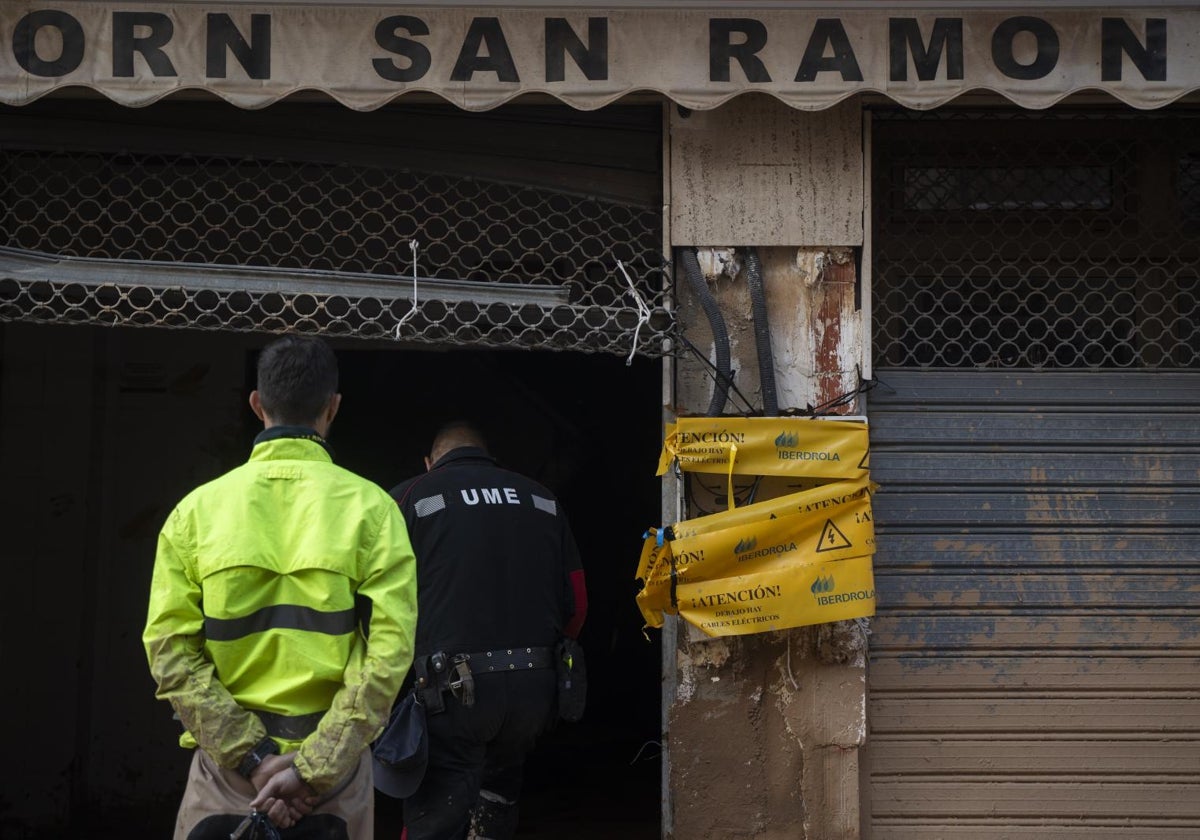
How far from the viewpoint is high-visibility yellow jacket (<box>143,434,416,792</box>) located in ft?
9.79

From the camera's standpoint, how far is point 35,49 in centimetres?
474

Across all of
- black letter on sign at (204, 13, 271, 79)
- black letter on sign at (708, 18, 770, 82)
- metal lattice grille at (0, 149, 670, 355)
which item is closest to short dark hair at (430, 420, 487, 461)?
metal lattice grille at (0, 149, 670, 355)

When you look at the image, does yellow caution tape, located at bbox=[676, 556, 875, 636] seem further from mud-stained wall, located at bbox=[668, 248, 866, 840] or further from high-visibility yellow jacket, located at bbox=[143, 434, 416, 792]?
high-visibility yellow jacket, located at bbox=[143, 434, 416, 792]

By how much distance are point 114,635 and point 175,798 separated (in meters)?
0.95

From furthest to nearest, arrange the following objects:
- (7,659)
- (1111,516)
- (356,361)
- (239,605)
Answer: (356,361) → (7,659) → (1111,516) → (239,605)

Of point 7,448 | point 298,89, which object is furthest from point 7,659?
point 298,89

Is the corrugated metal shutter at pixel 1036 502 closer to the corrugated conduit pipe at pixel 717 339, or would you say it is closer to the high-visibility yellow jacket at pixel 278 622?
the corrugated conduit pipe at pixel 717 339

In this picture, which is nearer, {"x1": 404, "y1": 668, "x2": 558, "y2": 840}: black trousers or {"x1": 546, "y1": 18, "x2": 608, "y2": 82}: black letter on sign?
{"x1": 404, "y1": 668, "x2": 558, "y2": 840}: black trousers

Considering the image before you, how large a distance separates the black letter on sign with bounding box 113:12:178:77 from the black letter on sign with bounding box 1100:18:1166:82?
3.29 m

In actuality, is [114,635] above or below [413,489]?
below

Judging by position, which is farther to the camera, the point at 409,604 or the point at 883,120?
the point at 883,120

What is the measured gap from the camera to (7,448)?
717 cm

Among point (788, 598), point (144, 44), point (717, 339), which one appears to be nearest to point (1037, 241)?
point (717, 339)

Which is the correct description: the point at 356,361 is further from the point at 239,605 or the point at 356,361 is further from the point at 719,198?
the point at 239,605
